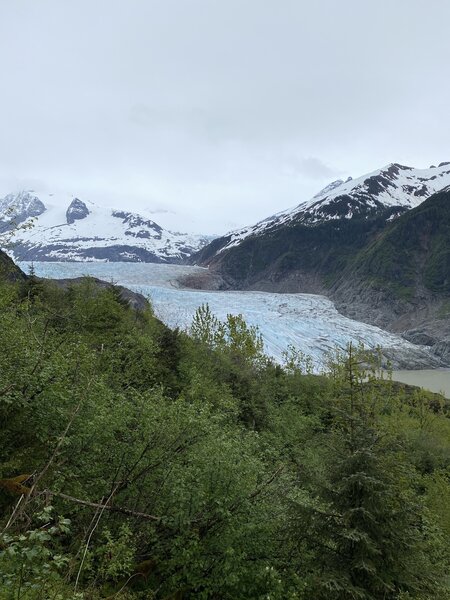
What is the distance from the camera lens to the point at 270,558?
774cm

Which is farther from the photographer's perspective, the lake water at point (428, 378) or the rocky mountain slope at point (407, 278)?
the rocky mountain slope at point (407, 278)

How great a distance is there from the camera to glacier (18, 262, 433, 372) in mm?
64625

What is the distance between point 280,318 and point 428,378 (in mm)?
26542

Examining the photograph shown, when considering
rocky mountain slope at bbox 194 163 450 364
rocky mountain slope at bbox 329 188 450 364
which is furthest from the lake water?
rocky mountain slope at bbox 329 188 450 364

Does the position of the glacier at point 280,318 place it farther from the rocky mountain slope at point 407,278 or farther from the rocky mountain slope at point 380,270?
the rocky mountain slope at point 407,278

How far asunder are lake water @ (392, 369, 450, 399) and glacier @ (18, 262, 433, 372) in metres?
2.59

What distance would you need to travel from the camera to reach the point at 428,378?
73.3 m

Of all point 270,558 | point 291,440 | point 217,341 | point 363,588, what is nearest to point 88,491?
point 270,558

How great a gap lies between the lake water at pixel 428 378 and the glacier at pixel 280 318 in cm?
259

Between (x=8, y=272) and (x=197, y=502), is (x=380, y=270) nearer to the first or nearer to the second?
(x=8, y=272)

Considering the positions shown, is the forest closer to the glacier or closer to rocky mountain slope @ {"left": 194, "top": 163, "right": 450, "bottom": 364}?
the glacier

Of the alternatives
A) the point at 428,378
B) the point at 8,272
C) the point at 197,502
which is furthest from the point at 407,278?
the point at 197,502

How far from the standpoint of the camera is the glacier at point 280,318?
212 feet

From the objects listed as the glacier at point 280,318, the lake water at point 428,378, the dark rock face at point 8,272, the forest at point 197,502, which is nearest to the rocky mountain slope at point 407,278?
the lake water at point 428,378
